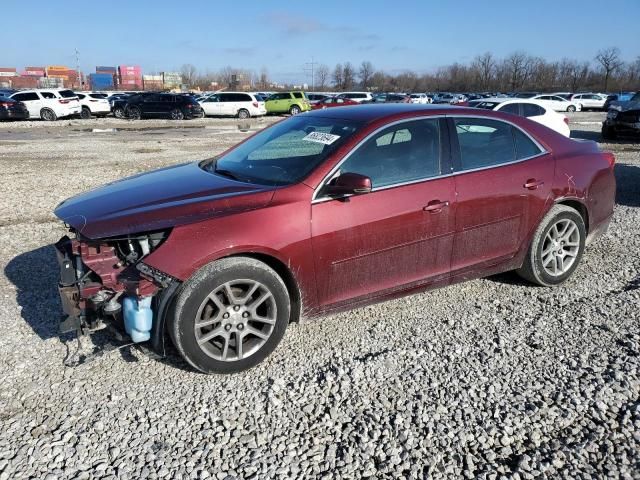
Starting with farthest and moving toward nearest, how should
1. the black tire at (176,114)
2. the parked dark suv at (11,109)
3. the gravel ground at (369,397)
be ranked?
the black tire at (176,114) < the parked dark suv at (11,109) < the gravel ground at (369,397)

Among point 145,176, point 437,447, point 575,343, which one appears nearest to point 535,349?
point 575,343

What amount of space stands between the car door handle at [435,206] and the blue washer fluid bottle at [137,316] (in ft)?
6.65

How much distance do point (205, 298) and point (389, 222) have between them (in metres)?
1.38

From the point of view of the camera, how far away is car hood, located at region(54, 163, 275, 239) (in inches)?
126

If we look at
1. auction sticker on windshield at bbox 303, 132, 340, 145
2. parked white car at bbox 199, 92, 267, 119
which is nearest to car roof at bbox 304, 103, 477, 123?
auction sticker on windshield at bbox 303, 132, 340, 145

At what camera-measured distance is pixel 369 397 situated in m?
3.12

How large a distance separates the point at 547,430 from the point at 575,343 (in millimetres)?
1145

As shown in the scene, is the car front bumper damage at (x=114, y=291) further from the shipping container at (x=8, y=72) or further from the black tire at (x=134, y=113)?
the shipping container at (x=8, y=72)

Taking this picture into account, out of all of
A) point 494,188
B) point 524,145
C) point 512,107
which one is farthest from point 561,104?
point 494,188

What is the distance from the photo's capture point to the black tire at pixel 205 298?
311 cm

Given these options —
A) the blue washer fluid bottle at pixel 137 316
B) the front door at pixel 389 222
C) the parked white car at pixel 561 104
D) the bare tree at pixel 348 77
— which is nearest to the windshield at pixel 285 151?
the front door at pixel 389 222

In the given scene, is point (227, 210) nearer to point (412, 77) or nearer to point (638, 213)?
point (638, 213)

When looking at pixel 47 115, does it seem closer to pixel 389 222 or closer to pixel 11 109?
pixel 11 109

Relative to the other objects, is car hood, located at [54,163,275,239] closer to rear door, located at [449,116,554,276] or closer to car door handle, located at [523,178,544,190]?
rear door, located at [449,116,554,276]
